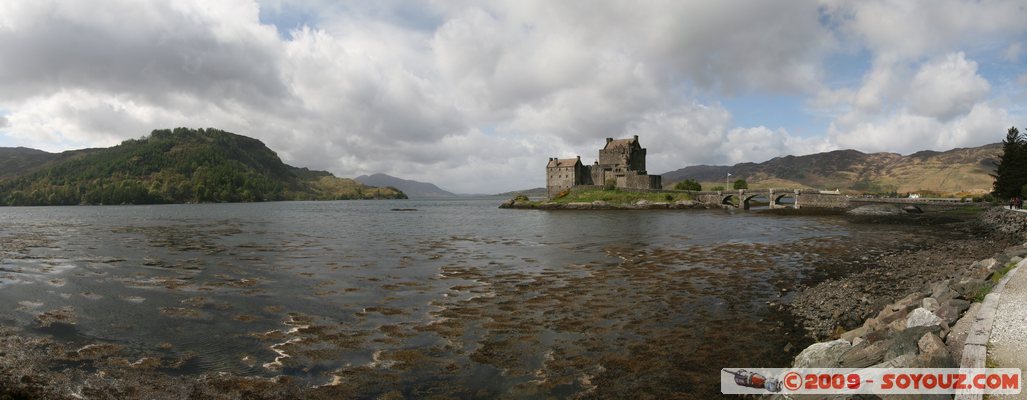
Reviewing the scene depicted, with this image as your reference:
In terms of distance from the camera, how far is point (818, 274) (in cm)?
2688

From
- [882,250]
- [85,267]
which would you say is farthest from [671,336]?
[85,267]

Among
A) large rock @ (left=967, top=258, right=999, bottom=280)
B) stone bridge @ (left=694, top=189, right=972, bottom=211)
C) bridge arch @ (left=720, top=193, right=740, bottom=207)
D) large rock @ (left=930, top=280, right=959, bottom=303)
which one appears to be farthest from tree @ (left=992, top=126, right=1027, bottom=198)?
large rock @ (left=930, top=280, right=959, bottom=303)

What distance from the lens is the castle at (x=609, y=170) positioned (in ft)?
457

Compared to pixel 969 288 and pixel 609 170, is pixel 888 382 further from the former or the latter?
pixel 609 170

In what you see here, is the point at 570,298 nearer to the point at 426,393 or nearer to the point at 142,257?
the point at 426,393

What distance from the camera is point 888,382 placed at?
8625 mm

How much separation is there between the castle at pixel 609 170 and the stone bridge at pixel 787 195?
54.3 feet

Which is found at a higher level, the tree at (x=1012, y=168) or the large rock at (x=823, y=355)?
the tree at (x=1012, y=168)

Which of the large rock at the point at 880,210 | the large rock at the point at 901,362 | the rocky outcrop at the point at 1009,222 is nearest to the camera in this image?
the large rock at the point at 901,362

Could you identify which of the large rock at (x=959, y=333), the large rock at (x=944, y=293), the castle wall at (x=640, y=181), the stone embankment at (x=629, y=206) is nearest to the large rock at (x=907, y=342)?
the large rock at (x=959, y=333)

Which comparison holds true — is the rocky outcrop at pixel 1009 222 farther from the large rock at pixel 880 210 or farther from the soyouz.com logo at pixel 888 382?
the soyouz.com logo at pixel 888 382

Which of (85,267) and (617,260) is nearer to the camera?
(85,267)

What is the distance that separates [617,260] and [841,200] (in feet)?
355

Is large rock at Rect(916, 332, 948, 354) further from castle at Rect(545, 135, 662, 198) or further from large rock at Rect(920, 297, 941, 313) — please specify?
castle at Rect(545, 135, 662, 198)
